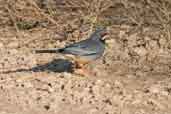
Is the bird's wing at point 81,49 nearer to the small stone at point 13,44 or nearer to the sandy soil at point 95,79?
the sandy soil at point 95,79

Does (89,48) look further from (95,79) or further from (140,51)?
(140,51)

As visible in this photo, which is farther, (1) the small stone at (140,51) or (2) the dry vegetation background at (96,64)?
(1) the small stone at (140,51)

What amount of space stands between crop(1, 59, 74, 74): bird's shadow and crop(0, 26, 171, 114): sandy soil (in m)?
0.01

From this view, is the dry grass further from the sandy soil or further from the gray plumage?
the gray plumage

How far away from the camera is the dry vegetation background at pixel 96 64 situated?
29.4ft

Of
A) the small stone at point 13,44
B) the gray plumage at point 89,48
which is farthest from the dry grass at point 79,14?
the gray plumage at point 89,48

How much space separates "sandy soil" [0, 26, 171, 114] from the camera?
8.84 m

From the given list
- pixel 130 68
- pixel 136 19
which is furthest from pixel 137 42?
pixel 130 68

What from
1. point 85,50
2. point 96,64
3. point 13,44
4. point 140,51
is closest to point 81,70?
point 85,50

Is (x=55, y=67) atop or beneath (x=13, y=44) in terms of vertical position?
beneath

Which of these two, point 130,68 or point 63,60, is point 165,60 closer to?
point 130,68

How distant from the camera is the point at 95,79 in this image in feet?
32.4

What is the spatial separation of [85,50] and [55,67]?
0.83 meters

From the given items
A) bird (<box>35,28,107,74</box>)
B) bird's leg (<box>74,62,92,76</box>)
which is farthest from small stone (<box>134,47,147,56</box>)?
bird's leg (<box>74,62,92,76</box>)
